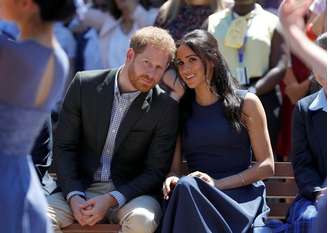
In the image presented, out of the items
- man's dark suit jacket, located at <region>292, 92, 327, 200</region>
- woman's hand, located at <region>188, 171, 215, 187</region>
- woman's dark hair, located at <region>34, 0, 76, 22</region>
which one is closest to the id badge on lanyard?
man's dark suit jacket, located at <region>292, 92, 327, 200</region>

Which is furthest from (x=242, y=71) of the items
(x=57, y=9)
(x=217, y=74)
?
(x=57, y=9)

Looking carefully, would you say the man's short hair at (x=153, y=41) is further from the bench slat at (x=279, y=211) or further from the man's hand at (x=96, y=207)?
the bench slat at (x=279, y=211)

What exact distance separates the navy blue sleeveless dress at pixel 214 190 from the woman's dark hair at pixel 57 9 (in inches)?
65.6

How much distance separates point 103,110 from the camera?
4715 mm

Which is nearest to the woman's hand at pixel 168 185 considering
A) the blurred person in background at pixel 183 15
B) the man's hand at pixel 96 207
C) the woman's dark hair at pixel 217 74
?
the man's hand at pixel 96 207

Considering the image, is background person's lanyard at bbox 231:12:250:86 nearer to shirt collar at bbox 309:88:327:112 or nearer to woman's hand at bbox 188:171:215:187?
shirt collar at bbox 309:88:327:112

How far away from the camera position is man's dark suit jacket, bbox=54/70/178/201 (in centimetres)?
470

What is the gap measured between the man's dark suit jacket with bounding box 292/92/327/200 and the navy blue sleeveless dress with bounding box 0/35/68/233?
179 cm

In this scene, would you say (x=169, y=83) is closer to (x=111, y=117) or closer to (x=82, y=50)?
(x=111, y=117)

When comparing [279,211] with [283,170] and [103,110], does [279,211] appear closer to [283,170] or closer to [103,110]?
[283,170]

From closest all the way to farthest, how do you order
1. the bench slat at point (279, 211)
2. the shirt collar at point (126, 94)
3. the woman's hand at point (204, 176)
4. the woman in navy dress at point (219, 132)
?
the woman's hand at point (204, 176) < the woman in navy dress at point (219, 132) < the shirt collar at point (126, 94) < the bench slat at point (279, 211)

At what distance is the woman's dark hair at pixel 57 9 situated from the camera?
2910 mm

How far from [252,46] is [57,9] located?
279 centimetres

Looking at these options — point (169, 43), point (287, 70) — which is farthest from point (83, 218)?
point (287, 70)
